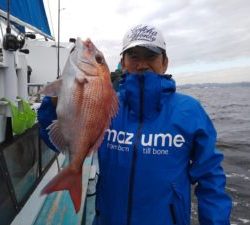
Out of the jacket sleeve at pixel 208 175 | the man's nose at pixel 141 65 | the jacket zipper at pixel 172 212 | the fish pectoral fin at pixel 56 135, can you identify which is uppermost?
the man's nose at pixel 141 65

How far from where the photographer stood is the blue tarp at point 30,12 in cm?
714

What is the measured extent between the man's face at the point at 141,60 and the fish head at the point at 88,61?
2.11ft

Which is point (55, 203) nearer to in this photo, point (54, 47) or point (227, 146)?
point (54, 47)

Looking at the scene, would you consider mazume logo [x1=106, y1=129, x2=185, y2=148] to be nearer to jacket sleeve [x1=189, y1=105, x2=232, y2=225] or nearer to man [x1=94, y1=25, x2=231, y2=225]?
man [x1=94, y1=25, x2=231, y2=225]

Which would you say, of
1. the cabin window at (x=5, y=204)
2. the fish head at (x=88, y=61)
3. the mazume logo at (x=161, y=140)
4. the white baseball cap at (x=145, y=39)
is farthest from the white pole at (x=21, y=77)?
the fish head at (x=88, y=61)

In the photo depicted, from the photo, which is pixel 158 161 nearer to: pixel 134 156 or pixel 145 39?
pixel 134 156

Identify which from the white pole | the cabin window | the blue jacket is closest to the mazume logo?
the blue jacket

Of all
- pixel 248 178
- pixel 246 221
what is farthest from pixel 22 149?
pixel 248 178

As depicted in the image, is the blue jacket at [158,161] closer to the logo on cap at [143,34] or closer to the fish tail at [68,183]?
the logo on cap at [143,34]

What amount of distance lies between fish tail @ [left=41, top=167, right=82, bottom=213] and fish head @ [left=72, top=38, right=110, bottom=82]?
0.50 m

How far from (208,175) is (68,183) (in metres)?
0.98

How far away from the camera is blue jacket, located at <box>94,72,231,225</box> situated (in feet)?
8.77

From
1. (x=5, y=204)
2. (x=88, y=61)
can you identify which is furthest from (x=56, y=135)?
(x=5, y=204)

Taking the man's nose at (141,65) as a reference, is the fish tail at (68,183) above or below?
below
